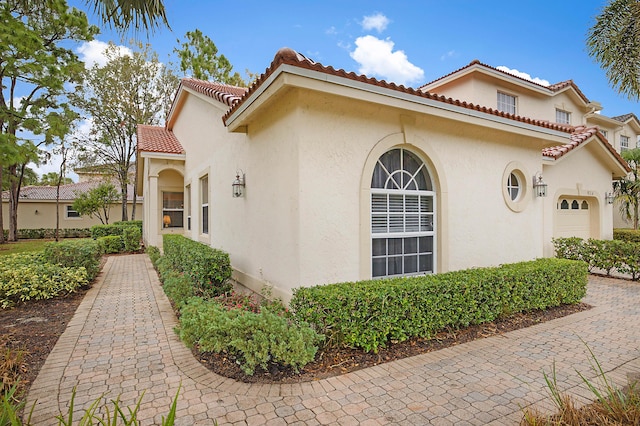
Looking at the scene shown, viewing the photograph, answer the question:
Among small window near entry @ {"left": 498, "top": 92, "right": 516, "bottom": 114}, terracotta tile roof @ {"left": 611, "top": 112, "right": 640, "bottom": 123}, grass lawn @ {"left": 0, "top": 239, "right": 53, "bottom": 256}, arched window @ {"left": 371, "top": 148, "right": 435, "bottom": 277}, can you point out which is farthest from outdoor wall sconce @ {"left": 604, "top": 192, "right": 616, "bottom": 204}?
grass lawn @ {"left": 0, "top": 239, "right": 53, "bottom": 256}

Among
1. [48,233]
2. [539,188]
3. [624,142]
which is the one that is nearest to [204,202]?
[539,188]

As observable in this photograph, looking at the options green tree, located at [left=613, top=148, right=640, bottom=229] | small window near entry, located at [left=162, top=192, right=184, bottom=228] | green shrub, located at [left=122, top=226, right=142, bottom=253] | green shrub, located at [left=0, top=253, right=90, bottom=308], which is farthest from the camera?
green shrub, located at [left=122, top=226, right=142, bottom=253]

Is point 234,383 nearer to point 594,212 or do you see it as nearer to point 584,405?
point 584,405

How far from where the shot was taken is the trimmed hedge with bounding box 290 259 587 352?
181 inches

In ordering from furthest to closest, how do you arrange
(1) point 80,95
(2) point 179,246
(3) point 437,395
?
(1) point 80,95 < (2) point 179,246 < (3) point 437,395

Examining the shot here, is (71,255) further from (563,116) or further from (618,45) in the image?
(563,116)

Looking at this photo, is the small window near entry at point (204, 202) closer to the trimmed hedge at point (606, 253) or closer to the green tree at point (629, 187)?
the trimmed hedge at point (606, 253)

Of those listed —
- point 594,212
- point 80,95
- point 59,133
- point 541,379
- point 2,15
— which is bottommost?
point 541,379

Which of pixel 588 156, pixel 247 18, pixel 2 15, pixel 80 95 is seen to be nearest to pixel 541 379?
pixel 247 18

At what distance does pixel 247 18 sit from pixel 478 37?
7798mm

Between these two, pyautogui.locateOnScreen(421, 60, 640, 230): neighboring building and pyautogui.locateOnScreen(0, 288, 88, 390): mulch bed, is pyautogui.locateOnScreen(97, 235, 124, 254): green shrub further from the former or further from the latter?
pyautogui.locateOnScreen(421, 60, 640, 230): neighboring building

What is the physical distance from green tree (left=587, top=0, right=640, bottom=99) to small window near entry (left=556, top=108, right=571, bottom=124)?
12.3m

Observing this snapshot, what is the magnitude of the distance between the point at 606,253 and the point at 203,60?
2903cm

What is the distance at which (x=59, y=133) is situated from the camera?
15.5m
